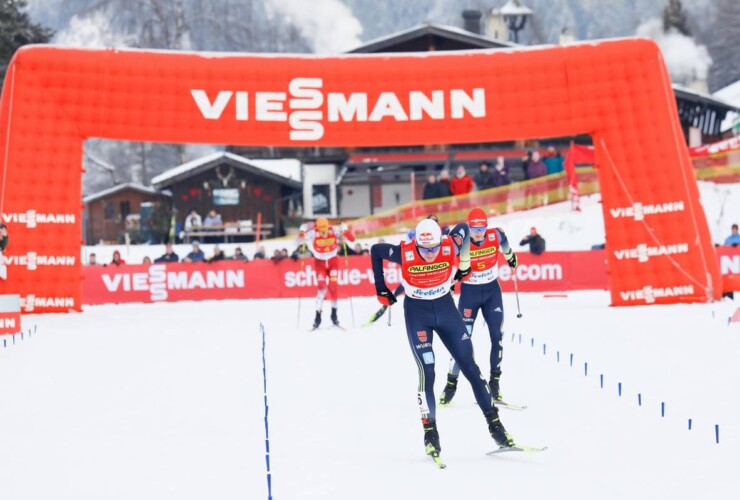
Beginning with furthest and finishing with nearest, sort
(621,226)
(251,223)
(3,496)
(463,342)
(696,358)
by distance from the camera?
(251,223)
(621,226)
(696,358)
(463,342)
(3,496)

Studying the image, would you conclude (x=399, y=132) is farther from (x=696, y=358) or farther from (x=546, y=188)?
(x=546, y=188)

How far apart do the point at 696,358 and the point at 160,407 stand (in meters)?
6.50

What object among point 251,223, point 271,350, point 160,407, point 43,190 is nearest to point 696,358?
point 271,350

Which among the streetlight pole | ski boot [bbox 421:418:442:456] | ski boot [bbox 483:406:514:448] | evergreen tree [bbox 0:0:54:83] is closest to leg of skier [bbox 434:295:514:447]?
ski boot [bbox 483:406:514:448]

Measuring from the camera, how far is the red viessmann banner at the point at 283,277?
2575 cm

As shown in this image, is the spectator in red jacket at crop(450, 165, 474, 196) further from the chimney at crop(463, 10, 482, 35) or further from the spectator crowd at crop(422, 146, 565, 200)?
the chimney at crop(463, 10, 482, 35)

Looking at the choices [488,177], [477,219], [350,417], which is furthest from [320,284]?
[488,177]

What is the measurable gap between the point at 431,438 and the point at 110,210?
42710 millimetres

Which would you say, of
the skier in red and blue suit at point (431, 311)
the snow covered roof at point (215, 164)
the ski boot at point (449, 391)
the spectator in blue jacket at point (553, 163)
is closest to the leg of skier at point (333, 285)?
the ski boot at point (449, 391)

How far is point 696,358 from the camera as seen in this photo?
1312 centimetres

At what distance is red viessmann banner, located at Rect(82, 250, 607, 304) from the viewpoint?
25750mm

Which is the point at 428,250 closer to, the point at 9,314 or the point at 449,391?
the point at 449,391

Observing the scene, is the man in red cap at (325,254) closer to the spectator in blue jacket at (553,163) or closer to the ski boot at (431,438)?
the ski boot at (431,438)

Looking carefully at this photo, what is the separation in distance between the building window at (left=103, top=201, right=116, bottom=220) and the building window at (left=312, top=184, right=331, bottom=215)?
9.31 metres
